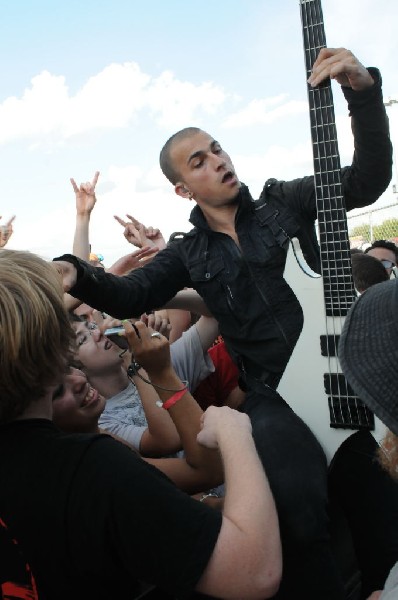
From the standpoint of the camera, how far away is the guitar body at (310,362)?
2.26m

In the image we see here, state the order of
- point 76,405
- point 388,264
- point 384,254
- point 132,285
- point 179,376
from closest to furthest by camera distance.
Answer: point 76,405 → point 132,285 → point 179,376 → point 388,264 → point 384,254

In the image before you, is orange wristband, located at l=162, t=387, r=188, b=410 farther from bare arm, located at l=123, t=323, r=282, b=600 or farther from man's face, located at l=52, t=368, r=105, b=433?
bare arm, located at l=123, t=323, r=282, b=600

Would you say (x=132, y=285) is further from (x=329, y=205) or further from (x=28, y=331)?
(x=28, y=331)

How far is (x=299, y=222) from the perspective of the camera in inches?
96.7

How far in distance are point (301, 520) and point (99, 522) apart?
935mm

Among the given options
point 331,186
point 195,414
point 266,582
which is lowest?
point 266,582

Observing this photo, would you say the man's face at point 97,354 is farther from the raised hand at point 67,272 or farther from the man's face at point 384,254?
the man's face at point 384,254

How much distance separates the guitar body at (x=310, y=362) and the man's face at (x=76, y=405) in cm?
80

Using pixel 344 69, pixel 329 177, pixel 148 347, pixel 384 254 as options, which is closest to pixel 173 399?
pixel 148 347

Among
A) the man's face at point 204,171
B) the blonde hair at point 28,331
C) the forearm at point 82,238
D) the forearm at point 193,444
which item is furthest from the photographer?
the forearm at point 82,238

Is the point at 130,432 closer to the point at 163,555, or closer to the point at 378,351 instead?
the point at 163,555

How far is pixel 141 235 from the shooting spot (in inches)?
153

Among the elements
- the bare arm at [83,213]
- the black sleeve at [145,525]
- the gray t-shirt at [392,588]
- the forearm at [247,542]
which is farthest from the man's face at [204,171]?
the gray t-shirt at [392,588]

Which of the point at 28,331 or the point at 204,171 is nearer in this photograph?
the point at 28,331
